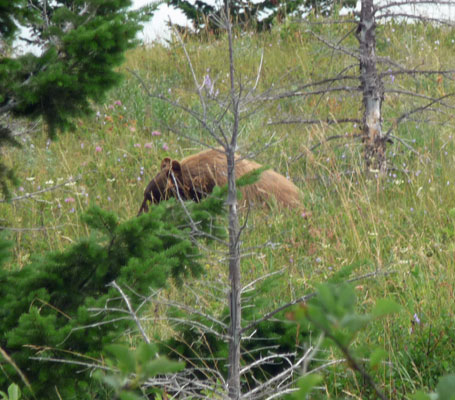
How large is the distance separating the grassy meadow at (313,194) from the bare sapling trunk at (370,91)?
153 mm

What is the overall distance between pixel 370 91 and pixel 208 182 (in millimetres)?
1806

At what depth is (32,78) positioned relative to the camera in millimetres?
2734

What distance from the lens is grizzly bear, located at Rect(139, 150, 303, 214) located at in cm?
555

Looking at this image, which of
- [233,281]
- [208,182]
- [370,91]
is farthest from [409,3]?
[233,281]

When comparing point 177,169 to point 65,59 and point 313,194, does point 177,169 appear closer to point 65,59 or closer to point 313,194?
point 313,194

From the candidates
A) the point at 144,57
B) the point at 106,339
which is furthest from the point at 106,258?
the point at 144,57

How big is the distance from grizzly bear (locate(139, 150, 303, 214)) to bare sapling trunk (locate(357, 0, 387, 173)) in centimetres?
88

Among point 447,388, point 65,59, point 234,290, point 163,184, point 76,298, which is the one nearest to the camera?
point 447,388

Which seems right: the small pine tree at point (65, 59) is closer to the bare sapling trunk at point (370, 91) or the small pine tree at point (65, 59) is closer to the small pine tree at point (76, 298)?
the small pine tree at point (76, 298)

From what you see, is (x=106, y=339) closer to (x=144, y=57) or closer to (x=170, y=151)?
(x=170, y=151)

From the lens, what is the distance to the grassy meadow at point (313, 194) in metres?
2.94

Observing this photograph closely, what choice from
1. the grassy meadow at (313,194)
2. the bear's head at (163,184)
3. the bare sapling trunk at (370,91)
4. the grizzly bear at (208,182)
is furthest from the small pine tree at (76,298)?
the bare sapling trunk at (370,91)

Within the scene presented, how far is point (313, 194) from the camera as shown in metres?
5.47

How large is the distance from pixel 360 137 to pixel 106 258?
3849 mm
